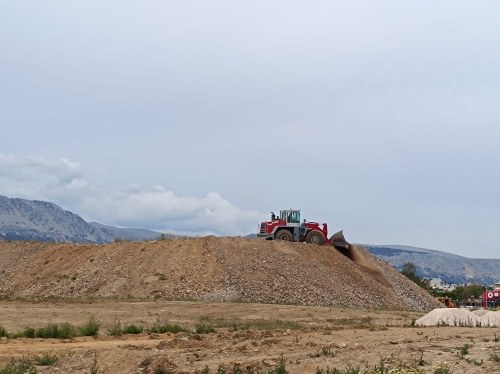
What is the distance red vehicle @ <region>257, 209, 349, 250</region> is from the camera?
51.9 metres

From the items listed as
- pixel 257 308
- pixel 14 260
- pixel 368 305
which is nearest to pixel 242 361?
pixel 257 308

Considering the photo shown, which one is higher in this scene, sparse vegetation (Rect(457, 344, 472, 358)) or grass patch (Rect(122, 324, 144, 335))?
sparse vegetation (Rect(457, 344, 472, 358))

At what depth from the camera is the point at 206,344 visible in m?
18.9

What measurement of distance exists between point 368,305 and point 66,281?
19841 mm

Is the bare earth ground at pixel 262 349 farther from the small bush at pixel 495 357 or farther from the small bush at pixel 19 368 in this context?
the small bush at pixel 19 368

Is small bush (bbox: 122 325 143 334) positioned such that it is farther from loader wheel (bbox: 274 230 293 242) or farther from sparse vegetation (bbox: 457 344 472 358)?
loader wheel (bbox: 274 230 293 242)

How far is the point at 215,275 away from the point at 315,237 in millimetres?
11705

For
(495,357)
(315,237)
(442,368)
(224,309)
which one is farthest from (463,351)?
(315,237)

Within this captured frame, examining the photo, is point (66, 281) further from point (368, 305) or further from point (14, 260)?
point (368, 305)

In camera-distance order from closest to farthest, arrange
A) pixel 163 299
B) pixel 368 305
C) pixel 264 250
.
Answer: pixel 163 299, pixel 368 305, pixel 264 250

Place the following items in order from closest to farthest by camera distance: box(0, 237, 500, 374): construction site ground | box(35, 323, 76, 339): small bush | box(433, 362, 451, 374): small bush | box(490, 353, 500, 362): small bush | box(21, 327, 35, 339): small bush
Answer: box(433, 362, 451, 374): small bush, box(490, 353, 500, 362): small bush, box(0, 237, 500, 374): construction site ground, box(35, 323, 76, 339): small bush, box(21, 327, 35, 339): small bush

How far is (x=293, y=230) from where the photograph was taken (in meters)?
52.1

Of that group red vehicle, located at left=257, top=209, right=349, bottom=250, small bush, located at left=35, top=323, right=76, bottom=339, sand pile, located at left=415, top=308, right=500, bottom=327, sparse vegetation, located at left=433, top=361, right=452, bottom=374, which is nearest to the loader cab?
red vehicle, located at left=257, top=209, right=349, bottom=250

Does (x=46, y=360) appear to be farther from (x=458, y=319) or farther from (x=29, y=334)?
(x=458, y=319)
